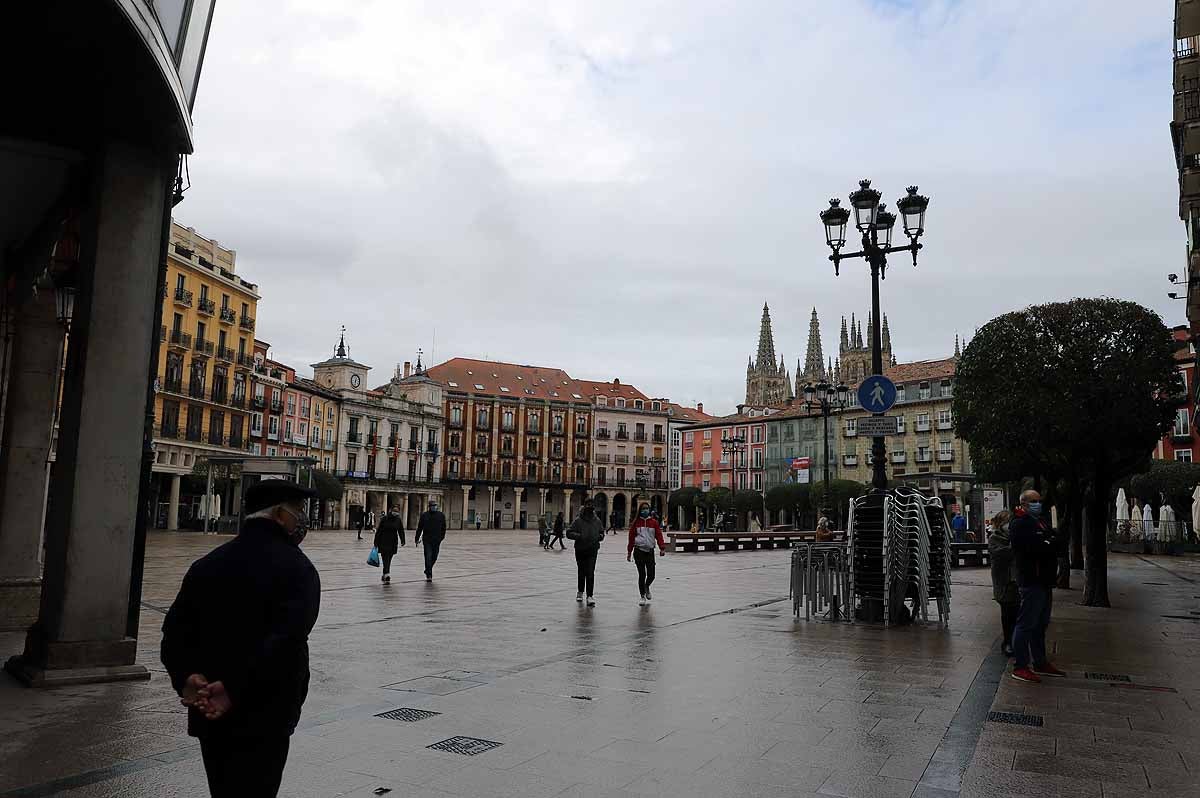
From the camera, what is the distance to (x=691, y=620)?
1274cm

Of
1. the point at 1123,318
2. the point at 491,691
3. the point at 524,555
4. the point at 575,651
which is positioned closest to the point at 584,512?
the point at 575,651

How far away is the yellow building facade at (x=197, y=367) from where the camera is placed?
53500 millimetres

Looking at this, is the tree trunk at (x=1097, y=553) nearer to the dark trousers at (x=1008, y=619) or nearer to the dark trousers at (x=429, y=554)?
the dark trousers at (x=1008, y=619)

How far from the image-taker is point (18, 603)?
10062 millimetres

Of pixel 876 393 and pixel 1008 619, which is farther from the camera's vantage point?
pixel 876 393

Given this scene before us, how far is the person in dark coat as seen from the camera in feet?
10.1

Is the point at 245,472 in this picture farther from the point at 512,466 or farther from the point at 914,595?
the point at 512,466

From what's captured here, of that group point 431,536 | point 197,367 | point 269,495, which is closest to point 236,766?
point 269,495

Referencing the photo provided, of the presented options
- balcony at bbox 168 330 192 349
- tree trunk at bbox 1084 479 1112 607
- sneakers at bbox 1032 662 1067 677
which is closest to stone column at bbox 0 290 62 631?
sneakers at bbox 1032 662 1067 677

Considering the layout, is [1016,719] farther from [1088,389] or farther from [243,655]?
[1088,389]

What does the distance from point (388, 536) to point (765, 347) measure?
11333 cm

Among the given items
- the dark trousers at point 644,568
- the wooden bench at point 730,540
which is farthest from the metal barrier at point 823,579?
the wooden bench at point 730,540

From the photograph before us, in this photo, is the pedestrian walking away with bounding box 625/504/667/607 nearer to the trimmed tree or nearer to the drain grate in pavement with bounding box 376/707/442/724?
the trimmed tree

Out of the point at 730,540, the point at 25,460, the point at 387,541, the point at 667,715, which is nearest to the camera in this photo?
the point at 667,715
